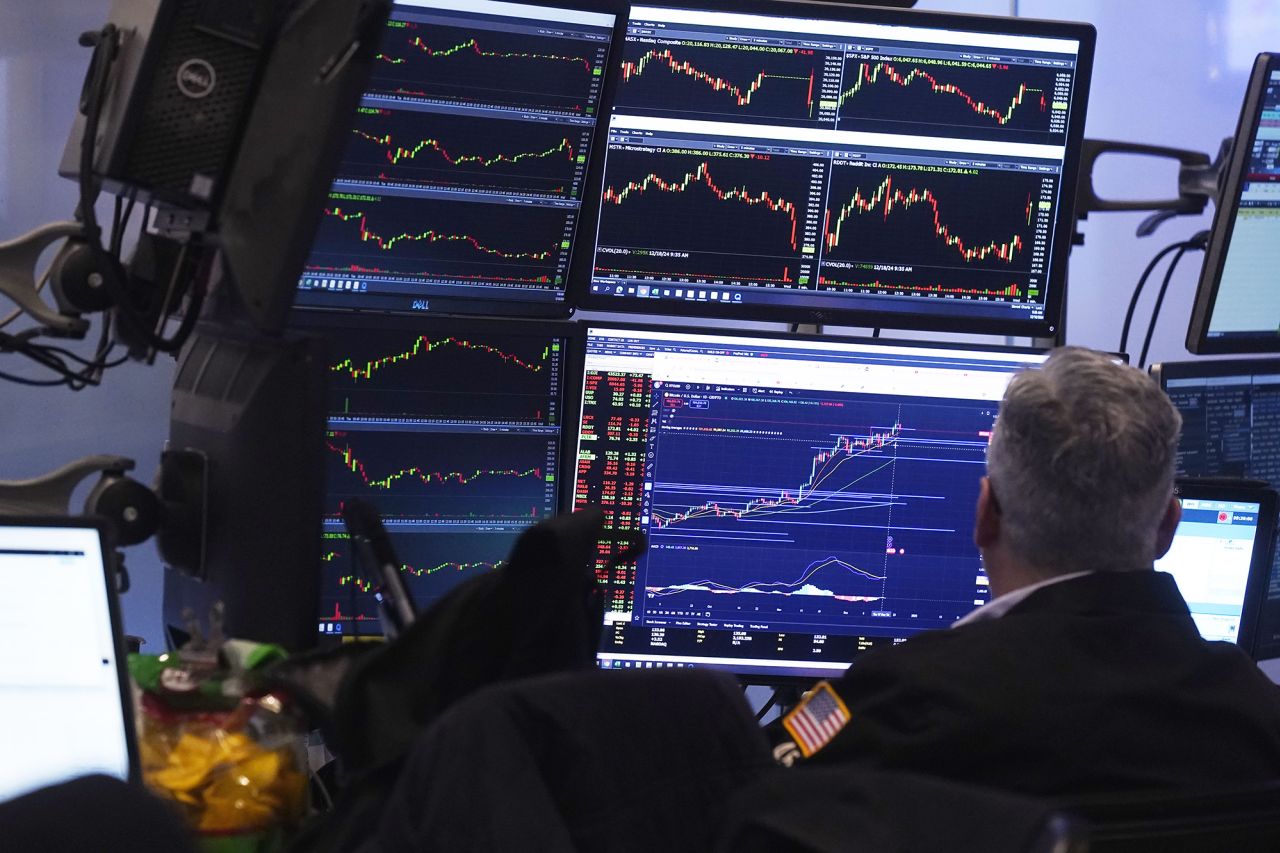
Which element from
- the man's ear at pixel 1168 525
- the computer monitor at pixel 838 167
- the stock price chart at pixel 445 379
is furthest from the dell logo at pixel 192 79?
the man's ear at pixel 1168 525

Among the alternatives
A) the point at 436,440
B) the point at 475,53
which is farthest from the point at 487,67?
the point at 436,440

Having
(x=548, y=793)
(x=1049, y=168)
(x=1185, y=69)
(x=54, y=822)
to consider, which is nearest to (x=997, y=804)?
(x=548, y=793)

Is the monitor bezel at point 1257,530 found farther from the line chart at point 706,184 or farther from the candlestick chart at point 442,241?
the candlestick chart at point 442,241

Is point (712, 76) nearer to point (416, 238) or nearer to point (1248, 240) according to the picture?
point (416, 238)

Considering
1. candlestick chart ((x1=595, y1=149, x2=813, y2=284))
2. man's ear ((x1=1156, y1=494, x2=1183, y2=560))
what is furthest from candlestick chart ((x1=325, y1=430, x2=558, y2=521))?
man's ear ((x1=1156, y1=494, x2=1183, y2=560))

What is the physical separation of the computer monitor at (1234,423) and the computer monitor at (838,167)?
0.32m

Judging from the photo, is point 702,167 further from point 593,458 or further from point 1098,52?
point 1098,52

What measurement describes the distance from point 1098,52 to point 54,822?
342cm

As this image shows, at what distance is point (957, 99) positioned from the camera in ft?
6.76

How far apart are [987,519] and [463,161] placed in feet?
2.85

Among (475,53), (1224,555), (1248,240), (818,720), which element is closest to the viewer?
(818,720)

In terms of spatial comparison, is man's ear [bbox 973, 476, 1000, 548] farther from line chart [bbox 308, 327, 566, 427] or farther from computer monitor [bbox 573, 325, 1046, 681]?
line chart [bbox 308, 327, 566, 427]

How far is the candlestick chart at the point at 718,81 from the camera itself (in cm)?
200

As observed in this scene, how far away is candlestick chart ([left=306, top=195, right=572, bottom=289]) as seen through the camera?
194 centimetres
